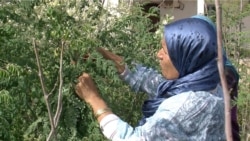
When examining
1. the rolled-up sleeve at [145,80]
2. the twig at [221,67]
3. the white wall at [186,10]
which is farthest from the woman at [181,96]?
the white wall at [186,10]

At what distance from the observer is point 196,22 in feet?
10.2

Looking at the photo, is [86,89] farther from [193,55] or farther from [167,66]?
[193,55]

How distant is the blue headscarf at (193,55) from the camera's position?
3.00 m

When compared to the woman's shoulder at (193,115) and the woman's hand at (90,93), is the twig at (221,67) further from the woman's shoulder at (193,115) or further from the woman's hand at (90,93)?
the woman's hand at (90,93)

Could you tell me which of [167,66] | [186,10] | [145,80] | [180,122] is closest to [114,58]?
[167,66]

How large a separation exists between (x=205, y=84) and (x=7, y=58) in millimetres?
936

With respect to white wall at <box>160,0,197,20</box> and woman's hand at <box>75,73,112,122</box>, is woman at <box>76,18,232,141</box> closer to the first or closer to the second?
woman's hand at <box>75,73,112,122</box>

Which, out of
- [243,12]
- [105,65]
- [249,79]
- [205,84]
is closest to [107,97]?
[105,65]

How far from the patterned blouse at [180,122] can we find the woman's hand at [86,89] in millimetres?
147

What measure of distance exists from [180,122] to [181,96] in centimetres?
13

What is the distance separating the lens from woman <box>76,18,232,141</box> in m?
2.83

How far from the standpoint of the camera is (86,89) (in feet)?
9.81

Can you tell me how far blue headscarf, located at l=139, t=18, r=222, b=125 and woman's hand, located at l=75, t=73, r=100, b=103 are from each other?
0.36 m

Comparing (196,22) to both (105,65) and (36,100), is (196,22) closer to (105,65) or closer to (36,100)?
(105,65)
